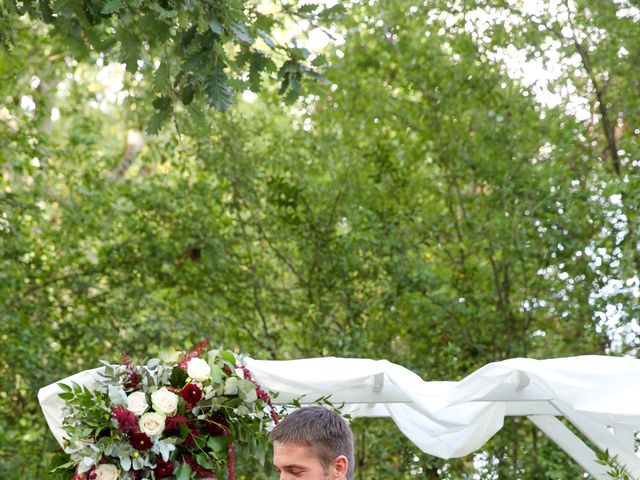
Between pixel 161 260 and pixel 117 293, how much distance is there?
520 millimetres

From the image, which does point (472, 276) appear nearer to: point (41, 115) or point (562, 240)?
point (562, 240)

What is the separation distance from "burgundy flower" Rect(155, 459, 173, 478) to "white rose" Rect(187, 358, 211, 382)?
0.40 metres

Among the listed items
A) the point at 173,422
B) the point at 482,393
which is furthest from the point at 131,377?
the point at 482,393

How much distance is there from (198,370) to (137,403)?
0.31 m

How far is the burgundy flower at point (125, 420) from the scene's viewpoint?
4.52 metres

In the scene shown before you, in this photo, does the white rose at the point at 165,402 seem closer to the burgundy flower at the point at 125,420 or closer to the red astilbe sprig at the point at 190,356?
the burgundy flower at the point at 125,420

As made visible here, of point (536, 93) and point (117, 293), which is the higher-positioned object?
point (536, 93)

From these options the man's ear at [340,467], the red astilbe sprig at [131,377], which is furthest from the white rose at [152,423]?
the man's ear at [340,467]

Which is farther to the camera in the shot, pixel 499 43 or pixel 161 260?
pixel 161 260

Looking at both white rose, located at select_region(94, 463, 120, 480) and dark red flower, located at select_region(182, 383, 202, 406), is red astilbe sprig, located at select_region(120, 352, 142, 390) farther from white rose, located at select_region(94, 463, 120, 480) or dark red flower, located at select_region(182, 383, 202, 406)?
white rose, located at select_region(94, 463, 120, 480)

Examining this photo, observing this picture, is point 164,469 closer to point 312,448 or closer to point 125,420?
point 125,420

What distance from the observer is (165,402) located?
15.0 feet

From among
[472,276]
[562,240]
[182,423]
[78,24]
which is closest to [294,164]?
[472,276]

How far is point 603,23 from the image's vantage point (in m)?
8.24
